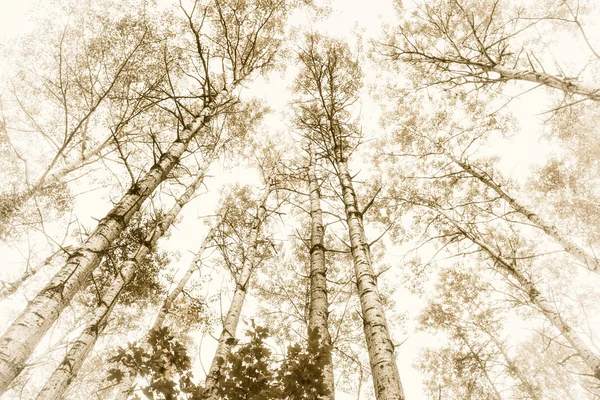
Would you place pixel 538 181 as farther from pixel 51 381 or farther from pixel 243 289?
pixel 51 381

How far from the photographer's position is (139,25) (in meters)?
9.53

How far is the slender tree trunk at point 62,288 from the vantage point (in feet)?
6.93

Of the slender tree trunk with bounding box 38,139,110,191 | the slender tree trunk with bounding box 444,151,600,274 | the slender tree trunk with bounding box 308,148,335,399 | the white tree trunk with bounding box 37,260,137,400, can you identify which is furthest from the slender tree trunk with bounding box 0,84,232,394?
the slender tree trunk with bounding box 444,151,600,274

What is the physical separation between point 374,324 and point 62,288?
8.95ft

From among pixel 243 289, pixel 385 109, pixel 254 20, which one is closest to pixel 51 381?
pixel 243 289

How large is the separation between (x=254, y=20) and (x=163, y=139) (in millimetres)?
4825

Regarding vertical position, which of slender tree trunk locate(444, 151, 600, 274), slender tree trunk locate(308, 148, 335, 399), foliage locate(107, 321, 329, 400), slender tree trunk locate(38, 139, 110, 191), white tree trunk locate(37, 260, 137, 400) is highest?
slender tree trunk locate(38, 139, 110, 191)

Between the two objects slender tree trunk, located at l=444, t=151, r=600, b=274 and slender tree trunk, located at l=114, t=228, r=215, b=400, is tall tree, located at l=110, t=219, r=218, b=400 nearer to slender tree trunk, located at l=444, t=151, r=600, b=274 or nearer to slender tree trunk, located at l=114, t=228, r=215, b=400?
slender tree trunk, located at l=114, t=228, r=215, b=400

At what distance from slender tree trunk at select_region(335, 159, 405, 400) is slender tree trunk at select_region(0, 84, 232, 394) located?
2528mm

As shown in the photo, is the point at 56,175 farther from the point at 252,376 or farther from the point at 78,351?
the point at 252,376

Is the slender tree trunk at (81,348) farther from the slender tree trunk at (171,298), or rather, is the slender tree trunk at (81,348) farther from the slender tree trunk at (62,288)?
the slender tree trunk at (171,298)

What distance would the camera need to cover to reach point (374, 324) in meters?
2.82

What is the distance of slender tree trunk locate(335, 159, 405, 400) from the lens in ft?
7.79

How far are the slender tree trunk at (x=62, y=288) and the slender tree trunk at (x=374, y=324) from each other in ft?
8.29
